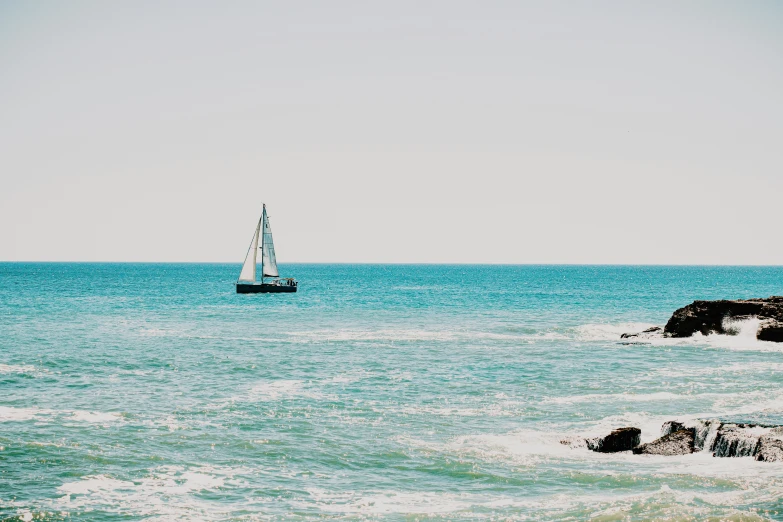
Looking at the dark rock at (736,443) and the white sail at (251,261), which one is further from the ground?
the white sail at (251,261)

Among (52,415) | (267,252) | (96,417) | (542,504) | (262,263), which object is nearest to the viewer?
(542,504)

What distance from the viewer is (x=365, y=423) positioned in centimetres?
3008

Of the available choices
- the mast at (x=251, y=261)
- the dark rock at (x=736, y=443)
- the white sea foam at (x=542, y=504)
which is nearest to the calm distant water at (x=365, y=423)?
the white sea foam at (x=542, y=504)

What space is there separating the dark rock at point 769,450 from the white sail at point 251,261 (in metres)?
92.4

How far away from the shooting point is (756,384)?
3903 centimetres

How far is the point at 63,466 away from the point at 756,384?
111 feet


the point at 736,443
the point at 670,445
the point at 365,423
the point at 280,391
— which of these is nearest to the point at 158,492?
the point at 365,423

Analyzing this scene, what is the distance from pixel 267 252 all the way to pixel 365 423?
86.6 meters

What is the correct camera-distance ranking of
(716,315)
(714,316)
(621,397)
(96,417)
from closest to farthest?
1. (96,417)
2. (621,397)
3. (716,315)
4. (714,316)

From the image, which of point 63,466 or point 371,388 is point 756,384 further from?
point 63,466

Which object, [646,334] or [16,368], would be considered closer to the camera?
[16,368]

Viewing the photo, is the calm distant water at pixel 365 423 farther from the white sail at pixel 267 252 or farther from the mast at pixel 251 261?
the white sail at pixel 267 252

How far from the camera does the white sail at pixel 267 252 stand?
112 meters

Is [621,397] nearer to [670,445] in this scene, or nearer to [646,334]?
[670,445]
